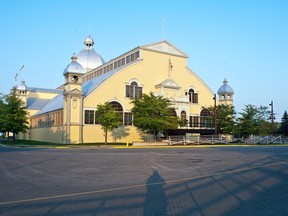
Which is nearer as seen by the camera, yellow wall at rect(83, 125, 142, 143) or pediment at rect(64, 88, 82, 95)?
pediment at rect(64, 88, 82, 95)

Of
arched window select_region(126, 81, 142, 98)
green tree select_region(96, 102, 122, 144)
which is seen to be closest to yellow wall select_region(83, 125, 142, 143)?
green tree select_region(96, 102, 122, 144)

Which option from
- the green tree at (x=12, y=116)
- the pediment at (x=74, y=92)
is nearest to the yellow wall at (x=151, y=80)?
the pediment at (x=74, y=92)

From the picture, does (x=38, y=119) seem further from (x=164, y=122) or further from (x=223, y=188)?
(x=223, y=188)

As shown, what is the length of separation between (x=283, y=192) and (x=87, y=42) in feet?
274

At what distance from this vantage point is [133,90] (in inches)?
2142

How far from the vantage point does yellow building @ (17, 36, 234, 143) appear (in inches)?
1919

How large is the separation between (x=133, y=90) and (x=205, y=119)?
16345mm

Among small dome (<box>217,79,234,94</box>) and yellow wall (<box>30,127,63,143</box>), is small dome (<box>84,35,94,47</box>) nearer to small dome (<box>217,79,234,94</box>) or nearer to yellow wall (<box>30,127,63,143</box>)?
yellow wall (<box>30,127,63,143</box>)

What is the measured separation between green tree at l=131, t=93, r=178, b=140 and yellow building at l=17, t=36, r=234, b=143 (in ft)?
20.4

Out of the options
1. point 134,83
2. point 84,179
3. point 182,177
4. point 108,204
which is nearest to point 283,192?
point 182,177

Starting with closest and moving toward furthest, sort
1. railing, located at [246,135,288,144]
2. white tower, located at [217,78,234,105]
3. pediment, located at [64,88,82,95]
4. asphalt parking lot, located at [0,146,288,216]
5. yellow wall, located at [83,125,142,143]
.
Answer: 1. asphalt parking lot, located at [0,146,288,216]
2. pediment, located at [64,88,82,95]
3. yellow wall, located at [83,125,142,143]
4. railing, located at [246,135,288,144]
5. white tower, located at [217,78,234,105]

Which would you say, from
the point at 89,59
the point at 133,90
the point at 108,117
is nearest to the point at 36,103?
the point at 89,59

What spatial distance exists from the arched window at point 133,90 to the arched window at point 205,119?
46.9 ft

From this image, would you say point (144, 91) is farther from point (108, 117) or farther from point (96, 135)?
point (108, 117)
